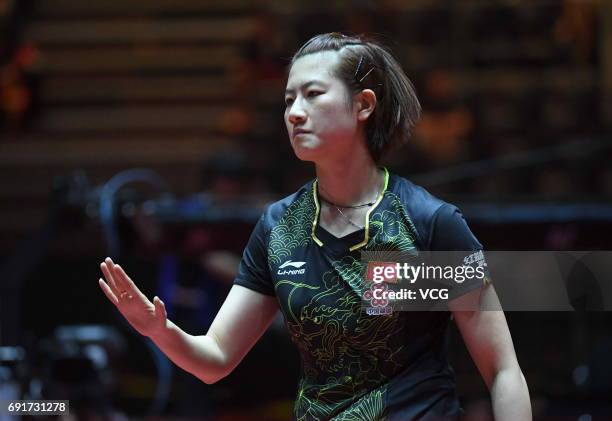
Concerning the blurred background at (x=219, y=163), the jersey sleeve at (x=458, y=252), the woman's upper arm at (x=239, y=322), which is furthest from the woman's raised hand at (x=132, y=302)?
the blurred background at (x=219, y=163)

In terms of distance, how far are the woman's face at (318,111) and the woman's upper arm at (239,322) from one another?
382mm

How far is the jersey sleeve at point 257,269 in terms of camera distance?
8.39 feet

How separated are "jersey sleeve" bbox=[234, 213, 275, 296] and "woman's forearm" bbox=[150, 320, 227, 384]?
6.7 inches

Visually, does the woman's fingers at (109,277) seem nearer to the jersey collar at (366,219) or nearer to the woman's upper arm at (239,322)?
the woman's upper arm at (239,322)

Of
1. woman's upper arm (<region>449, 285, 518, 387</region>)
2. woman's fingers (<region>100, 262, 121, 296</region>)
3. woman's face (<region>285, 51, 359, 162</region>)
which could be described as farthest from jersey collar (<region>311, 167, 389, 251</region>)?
woman's fingers (<region>100, 262, 121, 296</region>)

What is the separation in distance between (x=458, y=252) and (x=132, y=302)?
0.74m

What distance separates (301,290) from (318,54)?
570mm

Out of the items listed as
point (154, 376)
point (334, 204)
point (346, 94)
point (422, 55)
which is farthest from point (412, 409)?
point (422, 55)

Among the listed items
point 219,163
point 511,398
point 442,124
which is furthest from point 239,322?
point 442,124

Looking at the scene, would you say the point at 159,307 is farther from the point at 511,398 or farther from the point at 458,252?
the point at 511,398

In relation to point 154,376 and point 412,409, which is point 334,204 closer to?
point 412,409

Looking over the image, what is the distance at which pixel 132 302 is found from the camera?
7.62 feet

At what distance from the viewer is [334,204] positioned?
2.53 meters

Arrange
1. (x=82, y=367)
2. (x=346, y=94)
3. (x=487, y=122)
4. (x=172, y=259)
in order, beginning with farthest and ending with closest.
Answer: (x=487, y=122), (x=172, y=259), (x=82, y=367), (x=346, y=94)
